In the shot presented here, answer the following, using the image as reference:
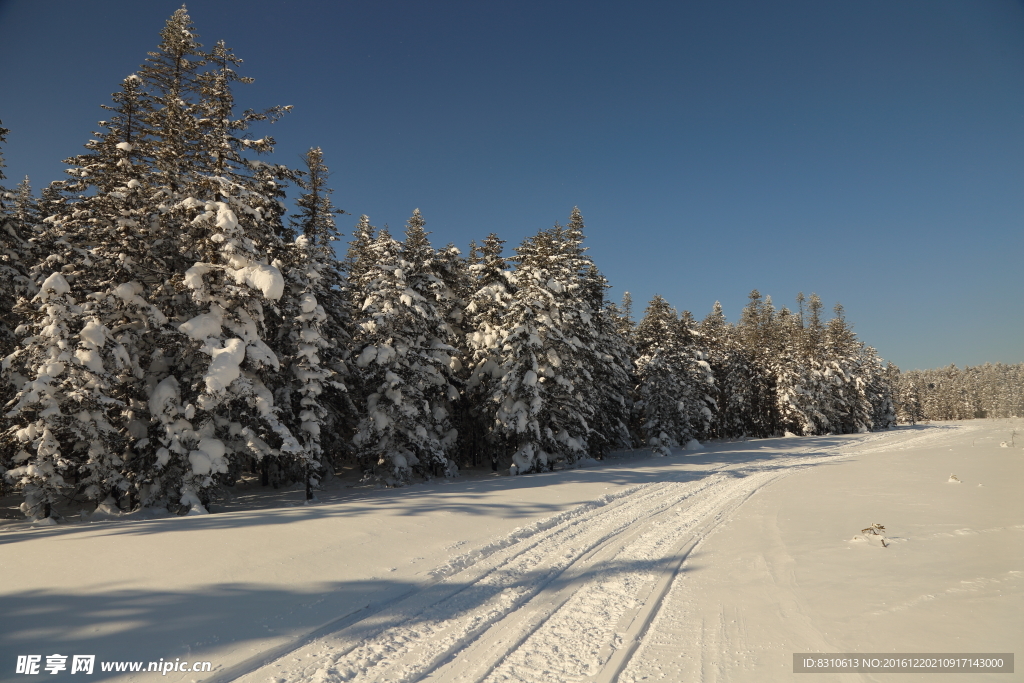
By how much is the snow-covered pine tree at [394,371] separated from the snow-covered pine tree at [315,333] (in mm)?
1344

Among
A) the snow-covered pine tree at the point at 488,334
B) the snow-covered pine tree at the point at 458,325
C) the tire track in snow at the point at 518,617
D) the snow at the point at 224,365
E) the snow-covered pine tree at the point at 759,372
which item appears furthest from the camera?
the snow-covered pine tree at the point at 759,372

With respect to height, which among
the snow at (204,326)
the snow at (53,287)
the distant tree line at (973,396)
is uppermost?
the snow at (53,287)

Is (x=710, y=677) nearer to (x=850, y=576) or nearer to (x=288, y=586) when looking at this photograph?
(x=850, y=576)

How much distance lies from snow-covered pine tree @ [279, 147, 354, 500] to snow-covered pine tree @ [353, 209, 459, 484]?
134 cm

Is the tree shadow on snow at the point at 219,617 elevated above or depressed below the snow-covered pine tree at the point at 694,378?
below

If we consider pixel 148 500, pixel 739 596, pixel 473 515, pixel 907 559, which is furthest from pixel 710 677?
pixel 148 500

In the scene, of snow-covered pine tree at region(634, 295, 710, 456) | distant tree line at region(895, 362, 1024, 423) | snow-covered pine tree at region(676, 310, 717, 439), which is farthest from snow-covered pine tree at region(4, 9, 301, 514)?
distant tree line at region(895, 362, 1024, 423)

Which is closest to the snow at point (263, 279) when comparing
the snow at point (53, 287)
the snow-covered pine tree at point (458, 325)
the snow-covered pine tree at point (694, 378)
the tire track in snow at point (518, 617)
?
the snow at point (53, 287)

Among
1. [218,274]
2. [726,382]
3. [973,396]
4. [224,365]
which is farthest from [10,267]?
[973,396]

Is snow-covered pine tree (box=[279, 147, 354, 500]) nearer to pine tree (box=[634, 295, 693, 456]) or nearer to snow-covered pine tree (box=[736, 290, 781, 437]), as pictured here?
pine tree (box=[634, 295, 693, 456])

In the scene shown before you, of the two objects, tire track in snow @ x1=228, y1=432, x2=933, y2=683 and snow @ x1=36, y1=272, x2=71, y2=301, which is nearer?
tire track in snow @ x1=228, y1=432, x2=933, y2=683

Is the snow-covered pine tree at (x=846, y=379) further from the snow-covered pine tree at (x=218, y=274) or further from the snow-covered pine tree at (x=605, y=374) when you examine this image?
the snow-covered pine tree at (x=218, y=274)

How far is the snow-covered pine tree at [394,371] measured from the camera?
20578 millimetres

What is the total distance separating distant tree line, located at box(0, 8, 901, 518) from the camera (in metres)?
13.7
